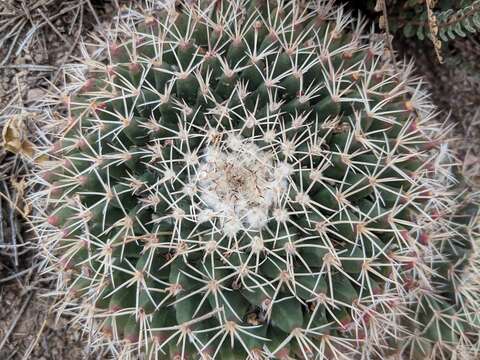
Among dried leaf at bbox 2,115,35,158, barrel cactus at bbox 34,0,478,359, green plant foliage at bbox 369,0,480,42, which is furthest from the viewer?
dried leaf at bbox 2,115,35,158

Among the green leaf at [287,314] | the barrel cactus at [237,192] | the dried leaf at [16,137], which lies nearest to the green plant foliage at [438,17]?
the barrel cactus at [237,192]

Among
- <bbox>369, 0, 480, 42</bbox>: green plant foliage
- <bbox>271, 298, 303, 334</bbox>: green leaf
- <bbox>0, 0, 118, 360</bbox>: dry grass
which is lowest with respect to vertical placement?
<bbox>0, 0, 118, 360</bbox>: dry grass

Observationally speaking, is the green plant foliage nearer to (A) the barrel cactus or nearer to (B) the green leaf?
(A) the barrel cactus

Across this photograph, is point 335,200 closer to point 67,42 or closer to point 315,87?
point 315,87

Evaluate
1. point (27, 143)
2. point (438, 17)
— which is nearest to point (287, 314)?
point (438, 17)

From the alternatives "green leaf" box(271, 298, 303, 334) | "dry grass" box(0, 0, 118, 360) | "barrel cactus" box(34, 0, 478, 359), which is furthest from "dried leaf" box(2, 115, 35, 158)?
"green leaf" box(271, 298, 303, 334)

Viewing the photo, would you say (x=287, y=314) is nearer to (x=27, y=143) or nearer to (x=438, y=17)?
(x=438, y=17)

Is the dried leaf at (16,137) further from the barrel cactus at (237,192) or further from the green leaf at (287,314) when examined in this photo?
the green leaf at (287,314)

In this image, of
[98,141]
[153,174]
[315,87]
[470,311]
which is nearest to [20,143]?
[98,141]
